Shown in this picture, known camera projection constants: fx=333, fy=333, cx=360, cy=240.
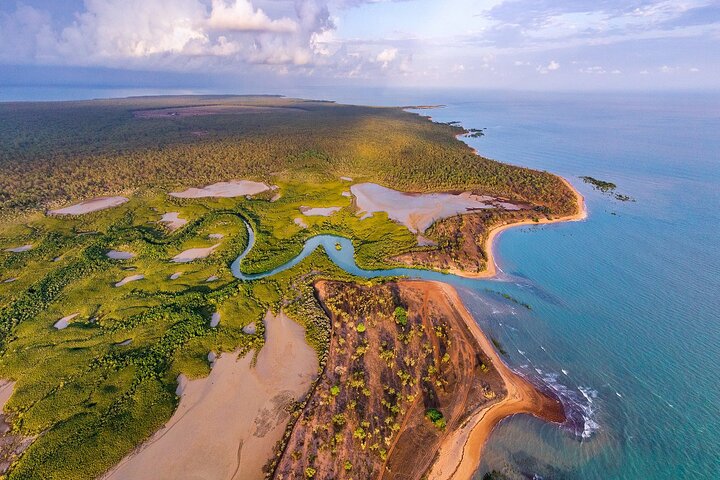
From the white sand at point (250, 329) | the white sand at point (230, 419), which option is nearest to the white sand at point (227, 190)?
the white sand at point (250, 329)

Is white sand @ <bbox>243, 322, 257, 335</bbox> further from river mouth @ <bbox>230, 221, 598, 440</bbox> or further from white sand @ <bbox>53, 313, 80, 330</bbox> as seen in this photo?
white sand @ <bbox>53, 313, 80, 330</bbox>

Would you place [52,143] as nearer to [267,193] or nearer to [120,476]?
[267,193]

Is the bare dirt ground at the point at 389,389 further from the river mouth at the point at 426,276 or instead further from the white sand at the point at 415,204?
the white sand at the point at 415,204

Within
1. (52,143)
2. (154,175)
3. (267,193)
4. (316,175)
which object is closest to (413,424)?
(267,193)

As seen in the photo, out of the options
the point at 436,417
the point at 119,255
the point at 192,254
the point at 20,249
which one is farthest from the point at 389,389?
the point at 20,249

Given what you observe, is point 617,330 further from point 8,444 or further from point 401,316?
point 8,444

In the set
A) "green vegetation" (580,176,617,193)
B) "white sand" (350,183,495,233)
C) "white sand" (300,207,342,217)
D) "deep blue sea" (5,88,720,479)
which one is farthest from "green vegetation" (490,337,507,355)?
"green vegetation" (580,176,617,193)
